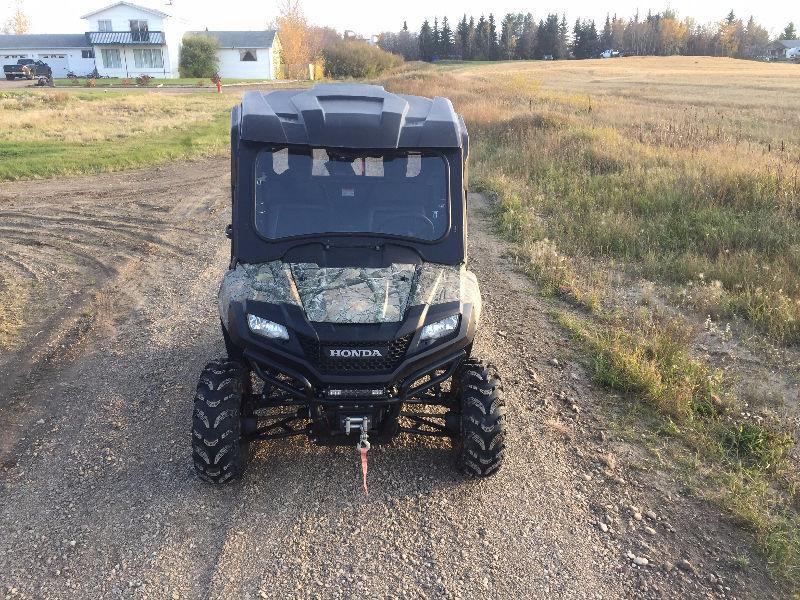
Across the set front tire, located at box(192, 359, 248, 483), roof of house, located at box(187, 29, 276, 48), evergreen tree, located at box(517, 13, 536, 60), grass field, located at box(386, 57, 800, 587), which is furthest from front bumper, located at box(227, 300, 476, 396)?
evergreen tree, located at box(517, 13, 536, 60)

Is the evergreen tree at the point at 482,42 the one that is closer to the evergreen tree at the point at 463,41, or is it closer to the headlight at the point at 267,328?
the evergreen tree at the point at 463,41

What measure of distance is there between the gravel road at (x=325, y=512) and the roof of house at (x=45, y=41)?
2896 inches

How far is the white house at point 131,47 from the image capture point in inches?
2495

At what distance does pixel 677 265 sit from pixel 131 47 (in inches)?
2689

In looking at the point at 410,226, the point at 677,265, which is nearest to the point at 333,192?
the point at 410,226

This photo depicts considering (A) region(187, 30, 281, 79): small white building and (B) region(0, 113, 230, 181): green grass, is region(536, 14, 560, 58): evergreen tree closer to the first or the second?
(A) region(187, 30, 281, 79): small white building

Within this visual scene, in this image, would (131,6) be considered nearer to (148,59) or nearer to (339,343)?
(148,59)

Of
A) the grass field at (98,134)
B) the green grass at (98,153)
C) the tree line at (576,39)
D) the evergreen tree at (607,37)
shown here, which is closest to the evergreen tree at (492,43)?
the tree line at (576,39)

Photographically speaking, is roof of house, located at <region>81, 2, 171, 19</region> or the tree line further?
the tree line

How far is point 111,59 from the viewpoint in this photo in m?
65.4

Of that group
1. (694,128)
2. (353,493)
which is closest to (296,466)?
(353,493)

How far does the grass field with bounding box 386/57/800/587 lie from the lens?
4762 mm

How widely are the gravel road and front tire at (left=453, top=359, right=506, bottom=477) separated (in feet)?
0.70

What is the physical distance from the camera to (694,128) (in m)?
17.1
